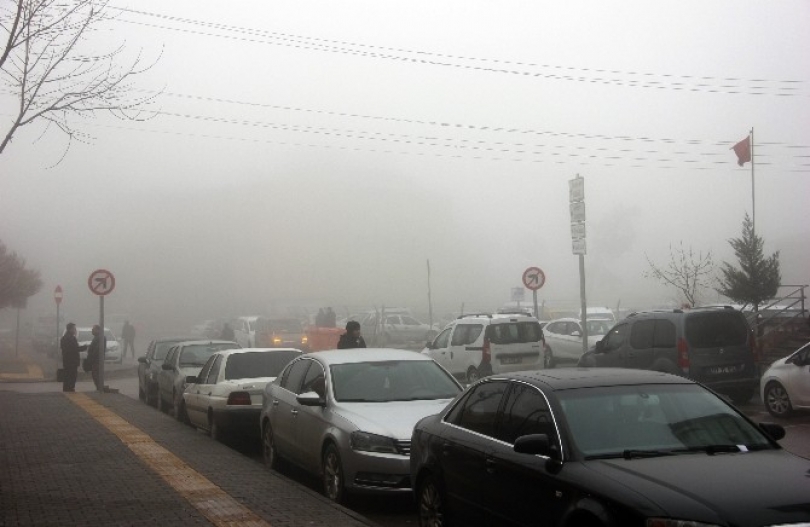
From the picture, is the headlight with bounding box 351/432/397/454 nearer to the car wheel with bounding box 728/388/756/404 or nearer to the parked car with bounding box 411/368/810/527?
the parked car with bounding box 411/368/810/527

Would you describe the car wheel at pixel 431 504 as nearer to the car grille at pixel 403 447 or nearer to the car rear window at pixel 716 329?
the car grille at pixel 403 447

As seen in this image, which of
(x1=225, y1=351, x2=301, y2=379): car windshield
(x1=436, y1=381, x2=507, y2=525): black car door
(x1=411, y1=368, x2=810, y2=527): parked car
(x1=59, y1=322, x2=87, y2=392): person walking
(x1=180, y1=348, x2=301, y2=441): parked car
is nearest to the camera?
(x1=411, y1=368, x2=810, y2=527): parked car

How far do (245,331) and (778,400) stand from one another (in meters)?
27.8

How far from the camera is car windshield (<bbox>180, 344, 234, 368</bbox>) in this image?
1814 centimetres

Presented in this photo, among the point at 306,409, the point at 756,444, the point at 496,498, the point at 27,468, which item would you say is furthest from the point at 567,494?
the point at 27,468

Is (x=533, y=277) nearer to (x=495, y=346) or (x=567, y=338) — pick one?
(x=495, y=346)

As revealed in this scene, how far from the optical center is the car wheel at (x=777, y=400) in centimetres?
1538

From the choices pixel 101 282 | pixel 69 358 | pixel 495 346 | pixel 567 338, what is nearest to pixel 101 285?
pixel 101 282

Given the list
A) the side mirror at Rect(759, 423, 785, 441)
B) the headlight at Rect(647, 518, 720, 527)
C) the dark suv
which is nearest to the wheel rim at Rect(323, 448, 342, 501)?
the side mirror at Rect(759, 423, 785, 441)

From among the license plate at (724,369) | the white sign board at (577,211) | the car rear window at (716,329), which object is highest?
the white sign board at (577,211)

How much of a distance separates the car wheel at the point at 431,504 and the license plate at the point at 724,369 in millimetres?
10339

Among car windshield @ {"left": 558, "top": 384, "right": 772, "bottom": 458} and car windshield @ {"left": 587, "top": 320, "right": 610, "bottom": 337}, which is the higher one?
car windshield @ {"left": 558, "top": 384, "right": 772, "bottom": 458}

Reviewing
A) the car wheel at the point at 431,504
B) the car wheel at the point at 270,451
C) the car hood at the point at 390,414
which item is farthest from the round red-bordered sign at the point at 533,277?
the car wheel at the point at 431,504

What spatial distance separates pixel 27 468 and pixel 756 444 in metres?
8.03
